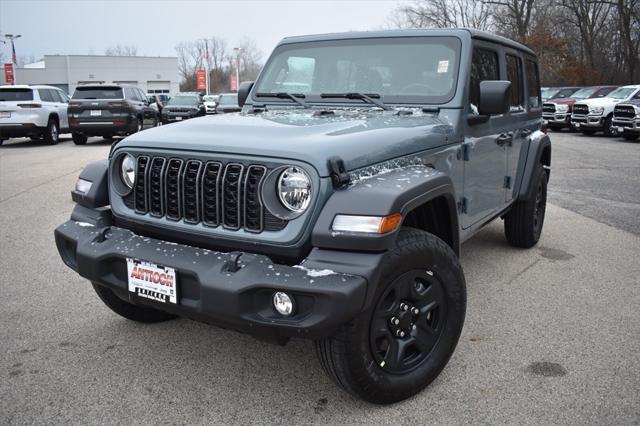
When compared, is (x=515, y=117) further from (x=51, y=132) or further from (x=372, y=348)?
(x=51, y=132)

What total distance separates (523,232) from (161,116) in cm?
2215

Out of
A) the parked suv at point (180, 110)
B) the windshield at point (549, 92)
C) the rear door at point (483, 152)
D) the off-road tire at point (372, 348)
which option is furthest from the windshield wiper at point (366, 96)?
the windshield at point (549, 92)

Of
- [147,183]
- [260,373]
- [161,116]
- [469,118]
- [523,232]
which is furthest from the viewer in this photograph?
[161,116]

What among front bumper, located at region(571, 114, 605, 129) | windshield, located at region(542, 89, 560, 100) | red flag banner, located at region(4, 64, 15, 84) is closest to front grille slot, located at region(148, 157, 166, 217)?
front bumper, located at region(571, 114, 605, 129)

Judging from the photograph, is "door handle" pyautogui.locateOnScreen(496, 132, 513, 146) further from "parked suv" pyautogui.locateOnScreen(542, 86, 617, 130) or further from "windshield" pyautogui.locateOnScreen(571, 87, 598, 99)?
"windshield" pyautogui.locateOnScreen(571, 87, 598, 99)

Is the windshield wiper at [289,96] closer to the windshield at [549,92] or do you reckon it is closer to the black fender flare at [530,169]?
the black fender flare at [530,169]

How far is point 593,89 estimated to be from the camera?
2250 centimetres

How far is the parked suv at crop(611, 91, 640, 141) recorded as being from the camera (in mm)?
16797

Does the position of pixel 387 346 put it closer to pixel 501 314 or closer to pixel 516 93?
pixel 501 314

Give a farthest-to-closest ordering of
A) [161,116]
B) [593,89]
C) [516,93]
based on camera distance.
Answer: [161,116]
[593,89]
[516,93]

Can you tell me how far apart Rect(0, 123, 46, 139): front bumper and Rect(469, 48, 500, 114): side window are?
14.9 meters

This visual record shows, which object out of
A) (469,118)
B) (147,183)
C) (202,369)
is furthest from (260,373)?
(469,118)

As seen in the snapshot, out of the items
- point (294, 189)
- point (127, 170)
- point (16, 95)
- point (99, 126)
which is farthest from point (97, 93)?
point (294, 189)

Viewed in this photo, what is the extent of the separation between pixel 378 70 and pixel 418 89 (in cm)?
34
